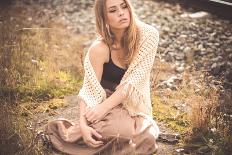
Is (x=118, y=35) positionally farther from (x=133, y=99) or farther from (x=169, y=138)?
(x=169, y=138)

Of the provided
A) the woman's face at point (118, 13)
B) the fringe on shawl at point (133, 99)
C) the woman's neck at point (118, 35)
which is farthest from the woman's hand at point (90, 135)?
the woman's face at point (118, 13)

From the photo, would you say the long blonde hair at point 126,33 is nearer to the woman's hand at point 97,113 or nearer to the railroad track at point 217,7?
the woman's hand at point 97,113

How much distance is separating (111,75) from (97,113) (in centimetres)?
44

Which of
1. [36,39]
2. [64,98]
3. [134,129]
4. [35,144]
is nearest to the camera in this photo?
[35,144]

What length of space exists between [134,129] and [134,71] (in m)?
0.53

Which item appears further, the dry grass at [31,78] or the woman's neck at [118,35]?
the woman's neck at [118,35]

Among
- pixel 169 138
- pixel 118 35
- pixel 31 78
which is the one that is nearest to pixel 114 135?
pixel 169 138

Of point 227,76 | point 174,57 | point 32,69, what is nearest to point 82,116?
point 32,69

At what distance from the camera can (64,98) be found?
5.78 meters

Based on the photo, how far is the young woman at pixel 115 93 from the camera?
4.25m

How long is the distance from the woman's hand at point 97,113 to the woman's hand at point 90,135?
100 mm

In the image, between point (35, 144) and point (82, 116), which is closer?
point (35, 144)

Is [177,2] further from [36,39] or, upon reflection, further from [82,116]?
[82,116]

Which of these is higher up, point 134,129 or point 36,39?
point 134,129
